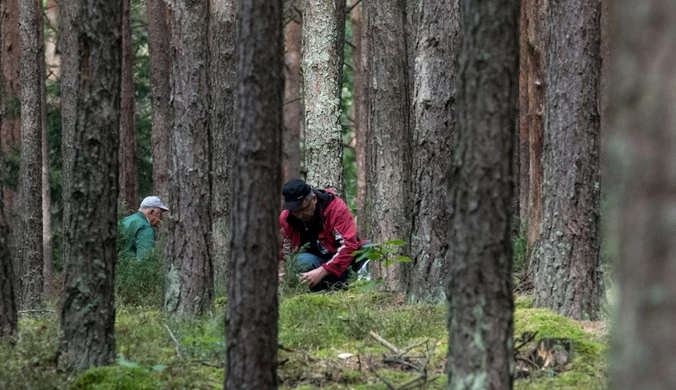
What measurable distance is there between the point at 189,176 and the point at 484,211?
433 centimetres

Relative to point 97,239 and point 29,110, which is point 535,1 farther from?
point 97,239

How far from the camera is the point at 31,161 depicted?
559 inches

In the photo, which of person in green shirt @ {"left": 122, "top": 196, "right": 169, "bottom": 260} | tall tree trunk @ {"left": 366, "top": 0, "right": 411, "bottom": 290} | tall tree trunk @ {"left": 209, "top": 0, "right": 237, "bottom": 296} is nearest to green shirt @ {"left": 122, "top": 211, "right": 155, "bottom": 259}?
person in green shirt @ {"left": 122, "top": 196, "right": 169, "bottom": 260}

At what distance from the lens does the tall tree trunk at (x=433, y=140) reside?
898 centimetres

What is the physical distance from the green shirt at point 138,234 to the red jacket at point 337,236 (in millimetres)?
2003

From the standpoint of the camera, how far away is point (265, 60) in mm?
5031

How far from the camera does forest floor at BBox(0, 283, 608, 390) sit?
18.9ft

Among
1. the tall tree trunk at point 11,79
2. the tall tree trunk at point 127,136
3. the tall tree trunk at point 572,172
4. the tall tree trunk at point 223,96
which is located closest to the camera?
the tall tree trunk at point 572,172

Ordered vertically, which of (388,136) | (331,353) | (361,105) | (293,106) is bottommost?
(331,353)

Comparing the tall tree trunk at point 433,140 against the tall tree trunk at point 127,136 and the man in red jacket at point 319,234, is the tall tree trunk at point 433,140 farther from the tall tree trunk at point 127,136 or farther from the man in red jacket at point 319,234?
the tall tree trunk at point 127,136

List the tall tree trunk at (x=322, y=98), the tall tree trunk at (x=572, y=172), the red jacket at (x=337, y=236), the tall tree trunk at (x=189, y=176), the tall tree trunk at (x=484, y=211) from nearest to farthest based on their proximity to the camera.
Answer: the tall tree trunk at (x=484, y=211)
the tall tree trunk at (x=572, y=172)
the tall tree trunk at (x=189, y=176)
the red jacket at (x=337, y=236)
the tall tree trunk at (x=322, y=98)

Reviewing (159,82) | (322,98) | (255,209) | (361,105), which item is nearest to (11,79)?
(159,82)

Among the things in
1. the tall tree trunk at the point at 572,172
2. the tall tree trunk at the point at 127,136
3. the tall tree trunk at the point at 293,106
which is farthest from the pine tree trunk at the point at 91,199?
the tall tree trunk at the point at 293,106

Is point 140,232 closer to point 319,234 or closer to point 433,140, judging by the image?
point 319,234
